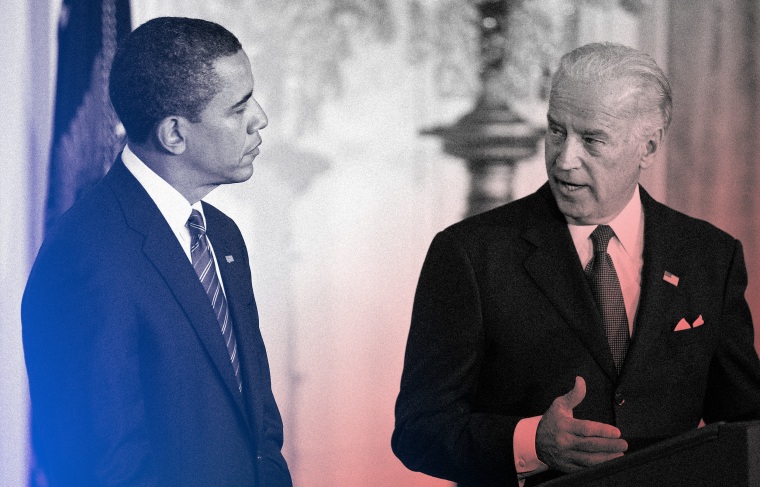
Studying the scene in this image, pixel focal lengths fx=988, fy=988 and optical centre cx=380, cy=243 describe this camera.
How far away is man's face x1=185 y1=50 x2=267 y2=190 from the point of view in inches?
81.9

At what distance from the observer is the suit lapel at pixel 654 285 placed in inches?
82.9

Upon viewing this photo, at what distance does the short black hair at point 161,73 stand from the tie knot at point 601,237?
0.89 m

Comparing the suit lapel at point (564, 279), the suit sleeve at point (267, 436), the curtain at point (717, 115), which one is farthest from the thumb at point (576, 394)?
the curtain at point (717, 115)

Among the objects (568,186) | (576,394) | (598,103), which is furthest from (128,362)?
(598,103)

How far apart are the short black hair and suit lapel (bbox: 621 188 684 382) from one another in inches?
39.7

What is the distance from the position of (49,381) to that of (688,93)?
2.28m

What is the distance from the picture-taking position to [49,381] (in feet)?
6.64

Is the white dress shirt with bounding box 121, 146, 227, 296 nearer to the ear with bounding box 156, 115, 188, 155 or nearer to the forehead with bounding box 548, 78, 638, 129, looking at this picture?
the ear with bounding box 156, 115, 188, 155

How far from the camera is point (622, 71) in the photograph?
2082 millimetres

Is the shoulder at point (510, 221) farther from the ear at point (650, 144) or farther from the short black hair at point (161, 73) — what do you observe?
the short black hair at point (161, 73)

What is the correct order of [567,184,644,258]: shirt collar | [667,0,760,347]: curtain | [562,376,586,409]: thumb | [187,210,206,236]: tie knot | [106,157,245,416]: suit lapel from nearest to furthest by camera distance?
[562,376,586,409]: thumb, [106,157,245,416]: suit lapel, [187,210,206,236]: tie knot, [567,184,644,258]: shirt collar, [667,0,760,347]: curtain

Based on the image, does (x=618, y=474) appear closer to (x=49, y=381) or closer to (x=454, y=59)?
(x=49, y=381)

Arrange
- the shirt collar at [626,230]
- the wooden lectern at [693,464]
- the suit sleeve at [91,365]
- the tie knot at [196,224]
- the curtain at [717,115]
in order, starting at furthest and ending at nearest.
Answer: the curtain at [717,115], the shirt collar at [626,230], the tie knot at [196,224], the suit sleeve at [91,365], the wooden lectern at [693,464]

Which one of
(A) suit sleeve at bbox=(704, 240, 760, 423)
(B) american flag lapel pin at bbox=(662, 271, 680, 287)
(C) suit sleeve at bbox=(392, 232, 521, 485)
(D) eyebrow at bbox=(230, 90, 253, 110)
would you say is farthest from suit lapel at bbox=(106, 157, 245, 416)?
(A) suit sleeve at bbox=(704, 240, 760, 423)
